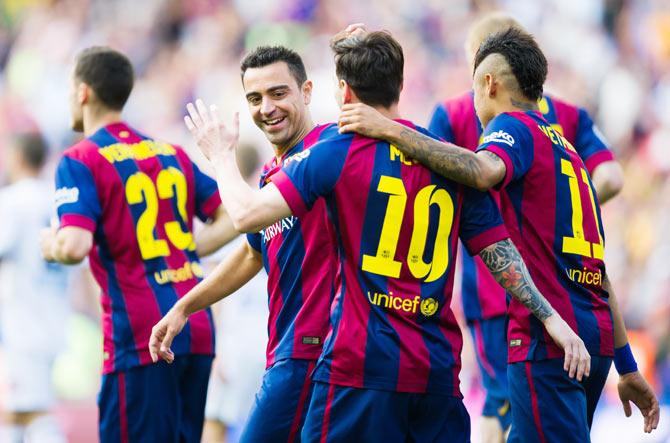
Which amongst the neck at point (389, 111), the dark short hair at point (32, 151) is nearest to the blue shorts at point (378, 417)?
the neck at point (389, 111)

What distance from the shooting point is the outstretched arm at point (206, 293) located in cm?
499

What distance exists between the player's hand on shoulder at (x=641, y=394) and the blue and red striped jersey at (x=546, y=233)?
1.44 feet

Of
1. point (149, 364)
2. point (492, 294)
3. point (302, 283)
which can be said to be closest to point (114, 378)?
point (149, 364)

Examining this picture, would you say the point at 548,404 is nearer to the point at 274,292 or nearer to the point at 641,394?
the point at 641,394

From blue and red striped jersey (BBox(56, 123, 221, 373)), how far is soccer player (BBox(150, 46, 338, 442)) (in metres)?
1.04

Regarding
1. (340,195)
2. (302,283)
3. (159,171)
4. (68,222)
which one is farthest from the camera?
(159,171)

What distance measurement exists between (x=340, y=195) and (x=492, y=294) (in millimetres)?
2348

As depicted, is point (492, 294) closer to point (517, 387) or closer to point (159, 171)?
point (517, 387)

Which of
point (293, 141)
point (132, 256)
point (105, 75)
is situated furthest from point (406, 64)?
point (293, 141)

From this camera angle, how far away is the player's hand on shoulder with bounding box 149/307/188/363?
16.3 feet

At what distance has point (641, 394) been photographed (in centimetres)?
520

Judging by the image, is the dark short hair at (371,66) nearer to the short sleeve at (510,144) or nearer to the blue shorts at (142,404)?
the short sleeve at (510,144)

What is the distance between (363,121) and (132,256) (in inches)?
89.0

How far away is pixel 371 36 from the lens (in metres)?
4.33
